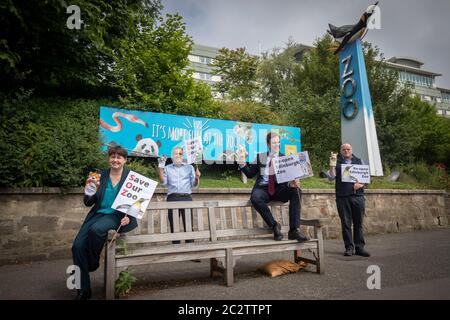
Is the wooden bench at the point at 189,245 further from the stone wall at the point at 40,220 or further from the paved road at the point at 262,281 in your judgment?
the stone wall at the point at 40,220

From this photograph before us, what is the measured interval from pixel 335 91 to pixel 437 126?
38.0 ft

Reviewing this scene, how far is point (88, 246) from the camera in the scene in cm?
368

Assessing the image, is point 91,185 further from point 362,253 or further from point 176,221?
point 362,253

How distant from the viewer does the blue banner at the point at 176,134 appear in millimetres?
8953

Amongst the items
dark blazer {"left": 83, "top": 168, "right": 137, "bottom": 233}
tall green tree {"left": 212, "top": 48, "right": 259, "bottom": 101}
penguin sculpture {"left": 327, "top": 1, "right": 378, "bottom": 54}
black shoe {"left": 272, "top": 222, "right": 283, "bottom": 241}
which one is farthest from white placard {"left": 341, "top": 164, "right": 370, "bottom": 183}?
tall green tree {"left": 212, "top": 48, "right": 259, "bottom": 101}

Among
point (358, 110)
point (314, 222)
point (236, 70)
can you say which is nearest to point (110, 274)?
point (314, 222)

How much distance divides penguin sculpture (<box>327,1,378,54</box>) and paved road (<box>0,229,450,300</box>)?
8.70 metres

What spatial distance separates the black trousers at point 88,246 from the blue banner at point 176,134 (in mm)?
4834

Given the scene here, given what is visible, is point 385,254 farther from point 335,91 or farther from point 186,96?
point 335,91

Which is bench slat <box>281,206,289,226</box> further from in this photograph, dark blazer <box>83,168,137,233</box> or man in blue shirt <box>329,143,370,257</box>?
dark blazer <box>83,168,137,233</box>

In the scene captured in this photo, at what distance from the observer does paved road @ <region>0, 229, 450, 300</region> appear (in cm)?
383

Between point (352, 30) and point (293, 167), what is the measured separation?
983 cm
